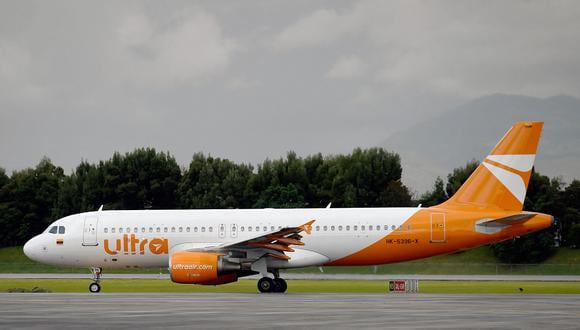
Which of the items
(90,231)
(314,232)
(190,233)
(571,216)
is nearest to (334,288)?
(314,232)

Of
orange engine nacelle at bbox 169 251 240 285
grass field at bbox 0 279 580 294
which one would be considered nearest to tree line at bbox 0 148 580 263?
grass field at bbox 0 279 580 294

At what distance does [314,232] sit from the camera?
3662 centimetres

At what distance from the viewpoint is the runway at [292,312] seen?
1933 cm

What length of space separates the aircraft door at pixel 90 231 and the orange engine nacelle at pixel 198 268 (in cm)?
497

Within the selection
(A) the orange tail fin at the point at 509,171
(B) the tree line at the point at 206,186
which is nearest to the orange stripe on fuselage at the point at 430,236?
(A) the orange tail fin at the point at 509,171

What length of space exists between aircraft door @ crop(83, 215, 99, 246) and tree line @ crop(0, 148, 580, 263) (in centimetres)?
3971

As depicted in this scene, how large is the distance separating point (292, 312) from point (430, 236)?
47.1ft

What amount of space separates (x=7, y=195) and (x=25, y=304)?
64326 mm

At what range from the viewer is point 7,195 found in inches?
3472

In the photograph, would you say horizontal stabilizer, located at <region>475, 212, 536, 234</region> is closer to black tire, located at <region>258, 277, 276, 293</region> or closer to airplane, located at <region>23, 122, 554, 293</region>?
airplane, located at <region>23, 122, 554, 293</region>

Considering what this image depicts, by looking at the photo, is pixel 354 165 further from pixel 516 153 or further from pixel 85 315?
pixel 85 315

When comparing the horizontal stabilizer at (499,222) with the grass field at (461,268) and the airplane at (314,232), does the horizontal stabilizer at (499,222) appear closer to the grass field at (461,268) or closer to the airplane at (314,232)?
the airplane at (314,232)

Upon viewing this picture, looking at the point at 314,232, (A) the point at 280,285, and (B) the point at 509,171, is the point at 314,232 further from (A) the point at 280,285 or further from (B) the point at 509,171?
(B) the point at 509,171

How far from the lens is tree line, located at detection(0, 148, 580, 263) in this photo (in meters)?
82.3
